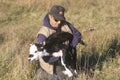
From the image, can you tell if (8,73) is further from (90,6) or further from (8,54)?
(90,6)

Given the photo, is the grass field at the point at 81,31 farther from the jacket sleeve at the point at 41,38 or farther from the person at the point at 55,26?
the jacket sleeve at the point at 41,38

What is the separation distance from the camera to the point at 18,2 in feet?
53.4

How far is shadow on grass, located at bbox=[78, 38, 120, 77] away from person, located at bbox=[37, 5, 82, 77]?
2.13 feet

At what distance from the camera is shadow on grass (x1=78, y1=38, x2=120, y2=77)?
759cm

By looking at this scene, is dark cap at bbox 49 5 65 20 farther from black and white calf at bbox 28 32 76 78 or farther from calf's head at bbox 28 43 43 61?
calf's head at bbox 28 43 43 61

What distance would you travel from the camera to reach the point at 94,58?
8.33 metres

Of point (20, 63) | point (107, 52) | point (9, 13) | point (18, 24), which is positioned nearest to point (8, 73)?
point (20, 63)

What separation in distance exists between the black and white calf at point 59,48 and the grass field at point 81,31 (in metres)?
0.29

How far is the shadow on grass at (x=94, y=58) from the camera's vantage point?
759 centimetres

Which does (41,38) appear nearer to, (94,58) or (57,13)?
(57,13)

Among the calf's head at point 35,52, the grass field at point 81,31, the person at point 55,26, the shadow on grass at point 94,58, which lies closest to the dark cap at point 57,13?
the person at point 55,26

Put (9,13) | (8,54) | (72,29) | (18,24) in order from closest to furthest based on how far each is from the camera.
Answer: (72,29), (8,54), (18,24), (9,13)

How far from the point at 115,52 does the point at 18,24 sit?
19.3 feet

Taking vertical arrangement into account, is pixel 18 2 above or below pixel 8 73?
below
